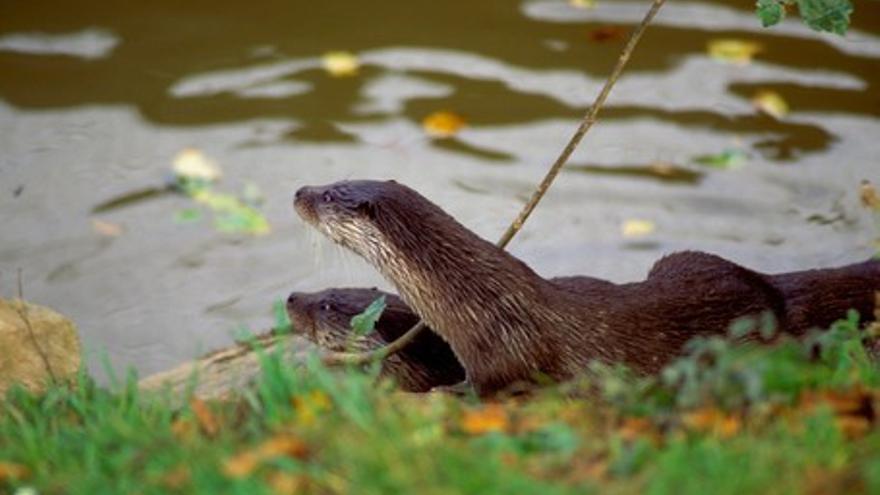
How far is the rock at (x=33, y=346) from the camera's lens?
20.2ft

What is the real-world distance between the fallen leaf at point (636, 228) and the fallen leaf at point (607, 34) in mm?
1673

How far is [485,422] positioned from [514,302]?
1.77 m

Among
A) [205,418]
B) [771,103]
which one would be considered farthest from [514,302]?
[771,103]

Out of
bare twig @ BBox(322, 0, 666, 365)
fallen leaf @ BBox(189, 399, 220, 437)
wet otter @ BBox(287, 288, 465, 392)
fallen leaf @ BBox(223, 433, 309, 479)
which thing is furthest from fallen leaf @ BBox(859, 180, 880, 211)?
fallen leaf @ BBox(223, 433, 309, 479)

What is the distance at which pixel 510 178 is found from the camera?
8.53 meters

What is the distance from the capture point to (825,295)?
20.6ft

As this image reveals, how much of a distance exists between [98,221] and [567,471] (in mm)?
4892

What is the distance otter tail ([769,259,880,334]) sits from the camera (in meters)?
6.18

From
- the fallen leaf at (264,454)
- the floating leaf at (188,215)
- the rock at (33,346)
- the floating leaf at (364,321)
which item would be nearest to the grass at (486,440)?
the fallen leaf at (264,454)

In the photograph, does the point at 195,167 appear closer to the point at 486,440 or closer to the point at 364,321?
the point at 364,321

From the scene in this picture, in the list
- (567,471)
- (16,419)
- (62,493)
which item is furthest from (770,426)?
(16,419)

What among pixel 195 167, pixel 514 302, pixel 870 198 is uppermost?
pixel 514 302

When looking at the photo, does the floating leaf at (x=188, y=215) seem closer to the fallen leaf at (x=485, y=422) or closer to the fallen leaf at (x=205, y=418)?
the fallen leaf at (x=205, y=418)

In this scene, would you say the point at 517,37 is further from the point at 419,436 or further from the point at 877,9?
the point at 419,436
